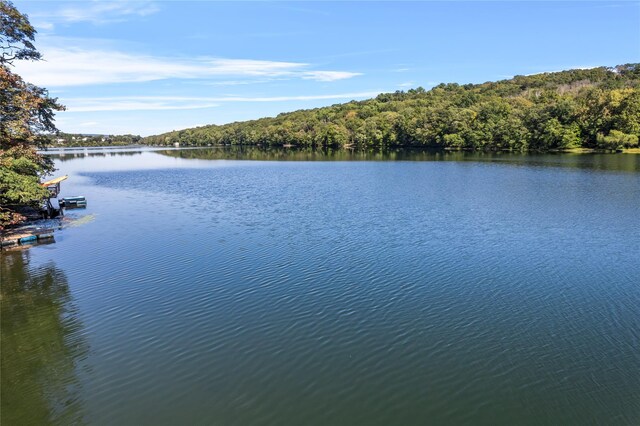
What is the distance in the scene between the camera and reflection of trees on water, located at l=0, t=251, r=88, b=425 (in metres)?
9.08

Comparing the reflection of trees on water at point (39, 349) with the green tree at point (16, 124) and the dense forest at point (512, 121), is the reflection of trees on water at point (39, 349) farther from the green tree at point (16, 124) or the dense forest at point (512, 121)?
the dense forest at point (512, 121)

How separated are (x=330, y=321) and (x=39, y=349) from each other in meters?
8.24

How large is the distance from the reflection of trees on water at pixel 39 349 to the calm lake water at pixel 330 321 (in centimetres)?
6

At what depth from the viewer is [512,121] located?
9131 centimetres

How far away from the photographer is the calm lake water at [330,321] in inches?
356

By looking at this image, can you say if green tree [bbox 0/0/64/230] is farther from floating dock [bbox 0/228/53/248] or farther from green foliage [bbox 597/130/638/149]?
green foliage [bbox 597/130/638/149]

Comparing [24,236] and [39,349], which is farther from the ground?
[24,236]

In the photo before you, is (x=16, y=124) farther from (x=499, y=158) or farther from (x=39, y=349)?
(x=499, y=158)

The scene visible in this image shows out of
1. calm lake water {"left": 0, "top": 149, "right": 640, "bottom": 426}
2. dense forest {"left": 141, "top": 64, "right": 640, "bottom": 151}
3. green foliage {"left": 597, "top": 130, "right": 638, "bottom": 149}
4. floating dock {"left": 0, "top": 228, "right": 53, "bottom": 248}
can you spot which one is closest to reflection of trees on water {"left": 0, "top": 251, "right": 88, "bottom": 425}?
calm lake water {"left": 0, "top": 149, "right": 640, "bottom": 426}

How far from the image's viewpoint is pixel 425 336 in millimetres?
11797

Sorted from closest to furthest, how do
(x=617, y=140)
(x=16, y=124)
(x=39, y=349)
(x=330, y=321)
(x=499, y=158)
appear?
(x=39, y=349) < (x=330, y=321) < (x=16, y=124) < (x=617, y=140) < (x=499, y=158)

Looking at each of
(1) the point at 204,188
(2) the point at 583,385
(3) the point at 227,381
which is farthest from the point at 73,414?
(1) the point at 204,188

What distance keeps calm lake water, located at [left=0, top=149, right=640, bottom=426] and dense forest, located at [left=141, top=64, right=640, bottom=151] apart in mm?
63193

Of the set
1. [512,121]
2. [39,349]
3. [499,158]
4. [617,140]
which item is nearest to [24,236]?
[39,349]
